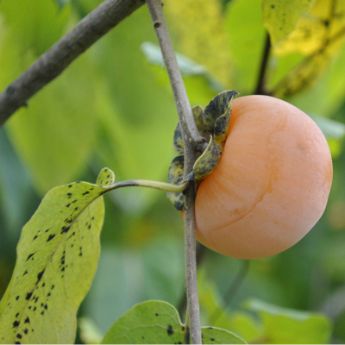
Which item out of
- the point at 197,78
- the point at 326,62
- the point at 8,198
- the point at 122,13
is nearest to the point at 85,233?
the point at 122,13

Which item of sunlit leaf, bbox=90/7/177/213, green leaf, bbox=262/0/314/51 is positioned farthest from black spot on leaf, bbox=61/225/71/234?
sunlit leaf, bbox=90/7/177/213

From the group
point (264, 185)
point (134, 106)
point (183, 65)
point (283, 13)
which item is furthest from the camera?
point (134, 106)

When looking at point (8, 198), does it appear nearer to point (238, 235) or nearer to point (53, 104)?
point (53, 104)

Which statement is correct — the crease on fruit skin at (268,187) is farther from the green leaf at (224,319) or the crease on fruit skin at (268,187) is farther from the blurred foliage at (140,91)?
the green leaf at (224,319)

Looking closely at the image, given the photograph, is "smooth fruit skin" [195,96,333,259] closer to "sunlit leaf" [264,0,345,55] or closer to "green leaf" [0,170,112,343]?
"green leaf" [0,170,112,343]

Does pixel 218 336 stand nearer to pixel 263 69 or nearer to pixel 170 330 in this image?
pixel 170 330

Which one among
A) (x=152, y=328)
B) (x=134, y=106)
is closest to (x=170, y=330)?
(x=152, y=328)

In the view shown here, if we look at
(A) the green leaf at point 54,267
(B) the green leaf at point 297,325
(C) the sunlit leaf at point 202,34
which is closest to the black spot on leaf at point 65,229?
(A) the green leaf at point 54,267
